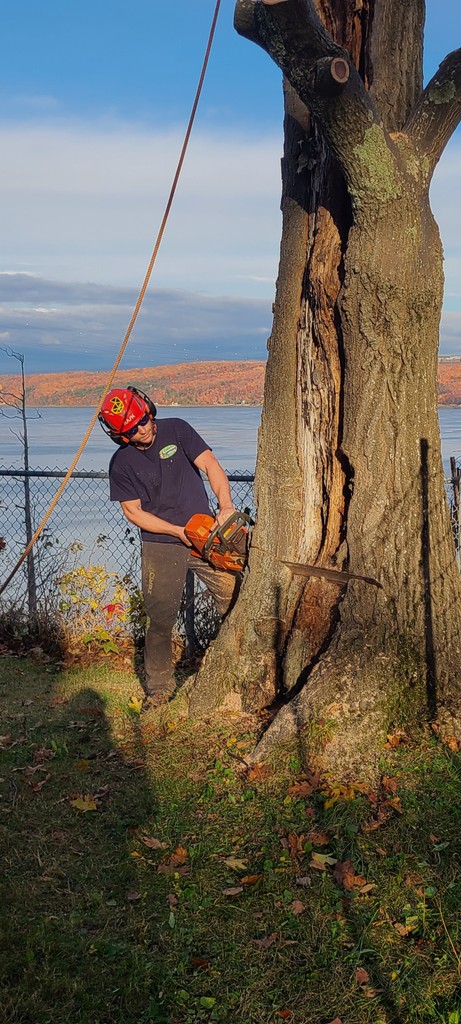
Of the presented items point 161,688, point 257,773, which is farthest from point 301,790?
point 161,688

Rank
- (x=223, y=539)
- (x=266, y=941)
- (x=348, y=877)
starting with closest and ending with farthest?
(x=266, y=941), (x=348, y=877), (x=223, y=539)

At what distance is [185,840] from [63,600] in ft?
12.9

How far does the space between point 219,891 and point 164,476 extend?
3.00 metres

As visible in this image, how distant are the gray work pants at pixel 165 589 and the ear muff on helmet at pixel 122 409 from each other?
0.91 metres

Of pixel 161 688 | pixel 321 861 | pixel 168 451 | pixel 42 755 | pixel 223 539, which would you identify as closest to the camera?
pixel 321 861

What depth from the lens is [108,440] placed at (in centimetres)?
2403

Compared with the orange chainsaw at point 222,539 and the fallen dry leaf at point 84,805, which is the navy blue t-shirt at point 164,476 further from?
the fallen dry leaf at point 84,805

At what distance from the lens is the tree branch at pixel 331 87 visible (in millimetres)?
3879

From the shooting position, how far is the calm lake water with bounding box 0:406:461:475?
15.9 m

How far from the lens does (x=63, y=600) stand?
7789 mm

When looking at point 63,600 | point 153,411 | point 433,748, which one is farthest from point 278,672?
point 63,600

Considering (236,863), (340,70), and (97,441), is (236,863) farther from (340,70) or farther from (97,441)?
(97,441)

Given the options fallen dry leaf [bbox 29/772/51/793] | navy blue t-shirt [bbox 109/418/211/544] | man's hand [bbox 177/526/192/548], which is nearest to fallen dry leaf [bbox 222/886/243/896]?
fallen dry leaf [bbox 29/772/51/793]

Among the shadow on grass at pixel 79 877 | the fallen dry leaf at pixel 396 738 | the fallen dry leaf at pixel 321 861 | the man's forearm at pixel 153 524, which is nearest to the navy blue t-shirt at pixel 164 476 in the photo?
the man's forearm at pixel 153 524
